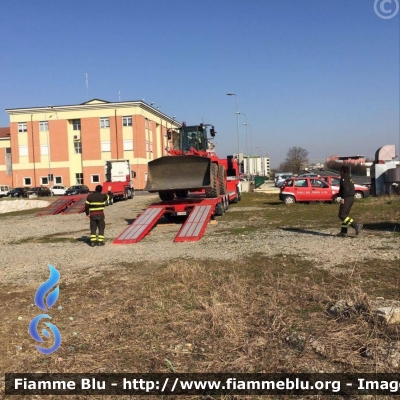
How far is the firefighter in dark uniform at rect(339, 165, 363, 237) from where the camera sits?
11156 mm

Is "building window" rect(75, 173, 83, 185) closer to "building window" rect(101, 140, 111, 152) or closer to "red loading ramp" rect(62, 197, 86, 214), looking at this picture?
"building window" rect(101, 140, 111, 152)

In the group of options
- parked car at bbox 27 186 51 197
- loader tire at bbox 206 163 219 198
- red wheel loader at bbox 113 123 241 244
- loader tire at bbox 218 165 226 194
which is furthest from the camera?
parked car at bbox 27 186 51 197

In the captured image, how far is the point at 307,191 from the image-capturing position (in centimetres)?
2206

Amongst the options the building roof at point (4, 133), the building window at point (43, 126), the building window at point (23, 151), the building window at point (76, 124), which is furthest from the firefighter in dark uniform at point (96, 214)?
the building roof at point (4, 133)

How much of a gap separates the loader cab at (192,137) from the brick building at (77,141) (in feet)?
126

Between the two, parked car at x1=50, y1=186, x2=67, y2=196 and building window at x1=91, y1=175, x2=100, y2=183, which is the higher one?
building window at x1=91, y1=175, x2=100, y2=183

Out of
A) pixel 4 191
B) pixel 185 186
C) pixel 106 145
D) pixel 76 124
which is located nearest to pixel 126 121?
pixel 106 145

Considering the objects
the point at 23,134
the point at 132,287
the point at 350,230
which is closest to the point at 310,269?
the point at 132,287

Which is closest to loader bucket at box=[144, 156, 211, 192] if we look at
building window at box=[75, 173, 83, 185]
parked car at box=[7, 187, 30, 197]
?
parked car at box=[7, 187, 30, 197]

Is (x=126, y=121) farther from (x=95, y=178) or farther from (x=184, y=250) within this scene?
(x=184, y=250)

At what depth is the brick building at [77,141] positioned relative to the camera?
5666 cm

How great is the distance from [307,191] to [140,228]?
1177cm

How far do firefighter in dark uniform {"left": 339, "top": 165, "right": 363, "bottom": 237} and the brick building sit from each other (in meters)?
46.8

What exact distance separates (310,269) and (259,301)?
2.21 metres
